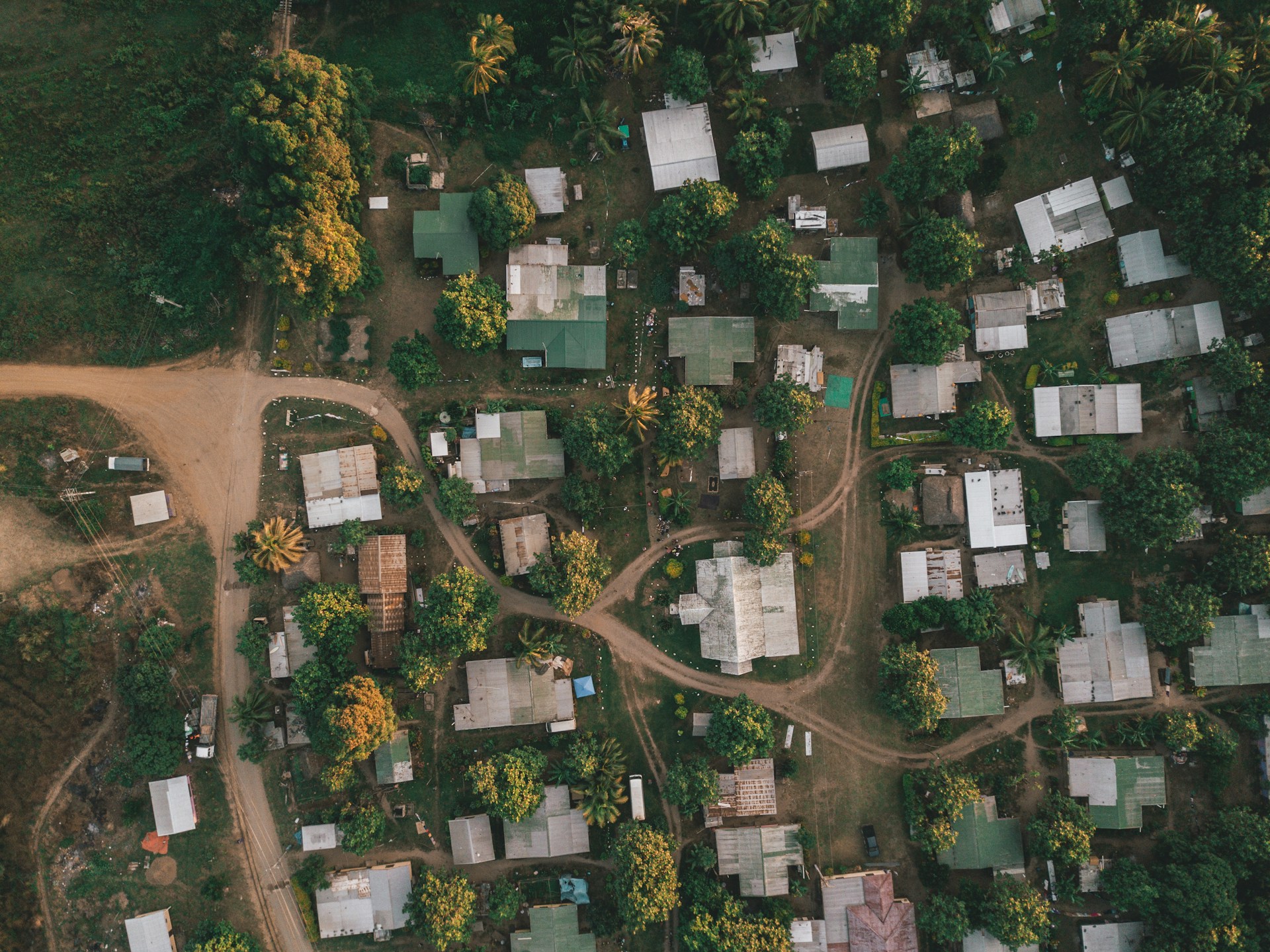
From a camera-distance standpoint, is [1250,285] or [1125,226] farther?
[1125,226]

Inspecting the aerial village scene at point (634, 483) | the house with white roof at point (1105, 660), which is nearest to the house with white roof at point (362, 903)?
the aerial village scene at point (634, 483)

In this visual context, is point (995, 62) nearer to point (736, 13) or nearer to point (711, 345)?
point (736, 13)

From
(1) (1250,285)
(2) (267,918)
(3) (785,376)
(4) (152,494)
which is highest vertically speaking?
(1) (1250,285)

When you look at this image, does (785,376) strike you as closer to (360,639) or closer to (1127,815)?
(360,639)

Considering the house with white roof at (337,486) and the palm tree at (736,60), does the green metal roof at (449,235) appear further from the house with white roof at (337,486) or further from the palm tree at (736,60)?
the palm tree at (736,60)

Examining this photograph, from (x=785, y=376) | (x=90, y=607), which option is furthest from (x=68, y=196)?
(x=785, y=376)

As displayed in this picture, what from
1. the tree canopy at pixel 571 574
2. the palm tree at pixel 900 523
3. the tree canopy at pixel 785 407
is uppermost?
the tree canopy at pixel 785 407

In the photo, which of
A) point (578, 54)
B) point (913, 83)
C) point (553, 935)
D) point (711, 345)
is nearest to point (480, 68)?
point (578, 54)
